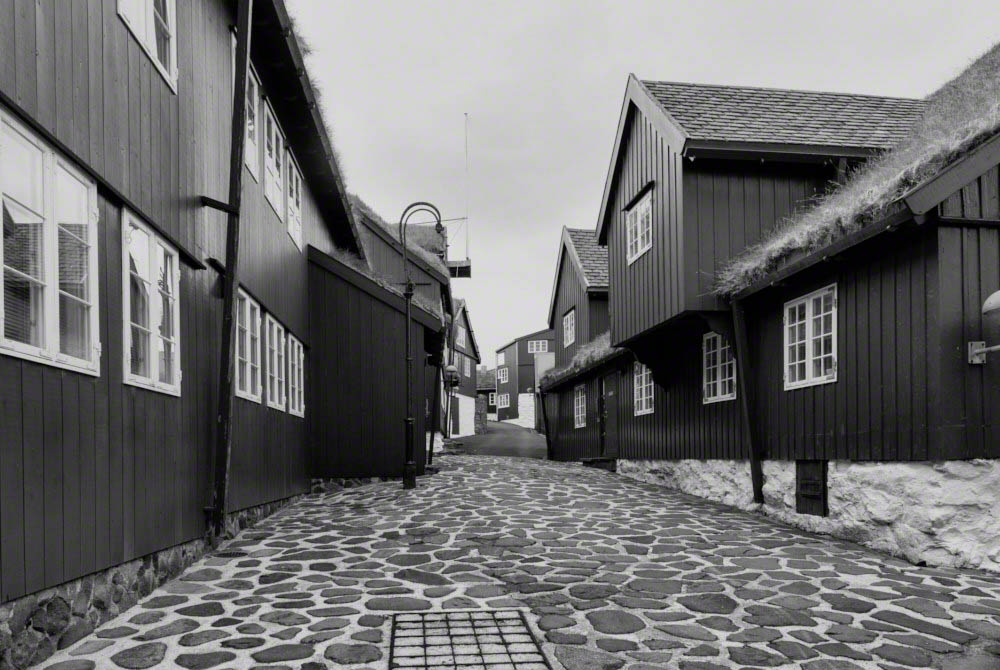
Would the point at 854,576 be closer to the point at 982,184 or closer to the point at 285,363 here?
the point at 982,184

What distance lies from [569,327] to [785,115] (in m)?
14.1

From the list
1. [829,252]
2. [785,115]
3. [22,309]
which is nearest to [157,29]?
[22,309]

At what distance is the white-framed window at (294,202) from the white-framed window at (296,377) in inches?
60.1

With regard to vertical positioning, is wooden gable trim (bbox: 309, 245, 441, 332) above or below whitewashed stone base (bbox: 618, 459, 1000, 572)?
above

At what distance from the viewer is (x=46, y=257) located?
14.2ft

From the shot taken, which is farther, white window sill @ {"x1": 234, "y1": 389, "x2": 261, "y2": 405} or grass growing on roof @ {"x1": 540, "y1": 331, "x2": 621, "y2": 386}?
grass growing on roof @ {"x1": 540, "y1": 331, "x2": 621, "y2": 386}


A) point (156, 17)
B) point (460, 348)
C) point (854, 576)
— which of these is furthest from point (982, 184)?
point (460, 348)

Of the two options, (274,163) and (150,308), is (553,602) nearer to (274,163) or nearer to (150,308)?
(150,308)

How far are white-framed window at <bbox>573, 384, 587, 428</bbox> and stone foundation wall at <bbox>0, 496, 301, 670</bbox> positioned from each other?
15.3 meters

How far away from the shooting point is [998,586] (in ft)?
20.7

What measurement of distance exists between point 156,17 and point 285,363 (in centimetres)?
553

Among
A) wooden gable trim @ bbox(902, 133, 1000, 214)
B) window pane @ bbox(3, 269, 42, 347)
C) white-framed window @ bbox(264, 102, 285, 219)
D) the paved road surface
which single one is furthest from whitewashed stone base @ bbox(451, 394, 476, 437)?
window pane @ bbox(3, 269, 42, 347)

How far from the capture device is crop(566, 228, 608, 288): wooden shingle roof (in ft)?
74.9

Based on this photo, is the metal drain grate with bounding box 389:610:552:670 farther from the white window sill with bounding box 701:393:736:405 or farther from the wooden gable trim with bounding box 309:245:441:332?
the wooden gable trim with bounding box 309:245:441:332
